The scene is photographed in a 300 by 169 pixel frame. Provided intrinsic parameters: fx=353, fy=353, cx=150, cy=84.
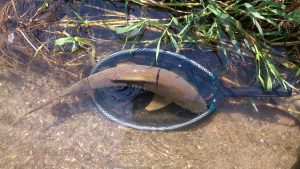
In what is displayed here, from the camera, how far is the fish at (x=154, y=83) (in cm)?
345

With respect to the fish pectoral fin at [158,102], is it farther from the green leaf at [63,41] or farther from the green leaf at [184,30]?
the green leaf at [63,41]

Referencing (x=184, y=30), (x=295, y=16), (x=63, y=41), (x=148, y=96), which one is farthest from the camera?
(x=148, y=96)

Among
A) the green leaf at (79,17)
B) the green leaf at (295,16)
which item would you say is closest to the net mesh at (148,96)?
the green leaf at (79,17)

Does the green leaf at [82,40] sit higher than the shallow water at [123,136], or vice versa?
the green leaf at [82,40]

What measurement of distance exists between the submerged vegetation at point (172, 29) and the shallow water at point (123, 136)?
0.20 m

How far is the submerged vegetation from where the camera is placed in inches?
135

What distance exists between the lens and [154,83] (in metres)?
3.47

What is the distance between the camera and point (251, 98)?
368cm

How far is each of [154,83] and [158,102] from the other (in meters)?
0.23

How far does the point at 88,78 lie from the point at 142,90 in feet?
1.84

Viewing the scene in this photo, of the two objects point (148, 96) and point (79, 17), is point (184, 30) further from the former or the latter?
point (79, 17)

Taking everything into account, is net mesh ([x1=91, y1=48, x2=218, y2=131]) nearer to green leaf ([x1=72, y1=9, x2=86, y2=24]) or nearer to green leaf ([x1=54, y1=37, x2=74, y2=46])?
green leaf ([x1=54, y1=37, x2=74, y2=46])

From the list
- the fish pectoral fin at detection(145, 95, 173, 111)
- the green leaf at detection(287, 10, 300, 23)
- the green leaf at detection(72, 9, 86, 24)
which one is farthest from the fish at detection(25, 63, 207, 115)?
the green leaf at detection(287, 10, 300, 23)

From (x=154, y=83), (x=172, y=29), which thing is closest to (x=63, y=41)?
(x=154, y=83)
